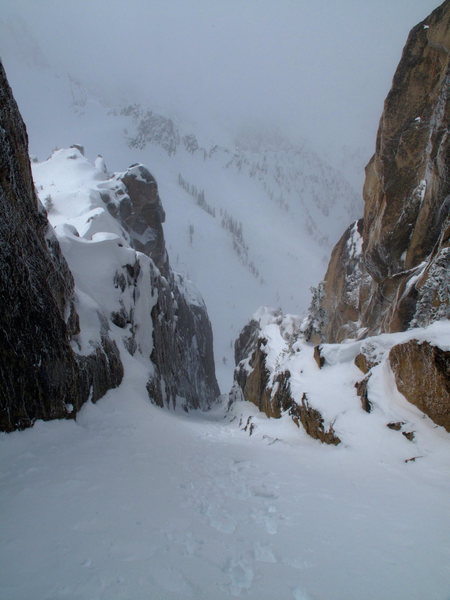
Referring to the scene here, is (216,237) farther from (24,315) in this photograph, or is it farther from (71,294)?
(24,315)

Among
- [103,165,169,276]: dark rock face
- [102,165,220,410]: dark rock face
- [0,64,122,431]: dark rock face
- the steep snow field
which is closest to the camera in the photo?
the steep snow field

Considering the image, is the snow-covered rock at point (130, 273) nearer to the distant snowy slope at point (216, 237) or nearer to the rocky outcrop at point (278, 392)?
the rocky outcrop at point (278, 392)

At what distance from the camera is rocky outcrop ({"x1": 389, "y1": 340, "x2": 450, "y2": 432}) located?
8023 millimetres

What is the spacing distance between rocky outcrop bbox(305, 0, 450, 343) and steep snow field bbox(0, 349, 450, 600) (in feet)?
29.9

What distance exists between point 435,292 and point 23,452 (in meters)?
15.1

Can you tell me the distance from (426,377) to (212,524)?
668cm

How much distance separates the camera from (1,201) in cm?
799

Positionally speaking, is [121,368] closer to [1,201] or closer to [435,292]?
[1,201]

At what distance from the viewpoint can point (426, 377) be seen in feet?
28.0

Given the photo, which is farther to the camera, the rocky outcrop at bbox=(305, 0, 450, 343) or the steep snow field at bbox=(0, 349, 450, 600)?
the rocky outcrop at bbox=(305, 0, 450, 343)

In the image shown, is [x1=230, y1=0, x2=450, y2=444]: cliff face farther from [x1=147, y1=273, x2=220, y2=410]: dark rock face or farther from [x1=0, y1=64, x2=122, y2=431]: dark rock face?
[x1=0, y1=64, x2=122, y2=431]: dark rock face

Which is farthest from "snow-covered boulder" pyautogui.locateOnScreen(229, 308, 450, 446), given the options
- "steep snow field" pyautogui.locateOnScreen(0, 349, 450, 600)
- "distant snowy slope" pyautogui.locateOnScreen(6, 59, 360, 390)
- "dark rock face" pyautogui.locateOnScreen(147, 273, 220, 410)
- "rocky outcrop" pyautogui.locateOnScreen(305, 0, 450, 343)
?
"distant snowy slope" pyautogui.locateOnScreen(6, 59, 360, 390)

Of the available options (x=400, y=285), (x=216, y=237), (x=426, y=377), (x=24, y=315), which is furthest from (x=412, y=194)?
(x=216, y=237)

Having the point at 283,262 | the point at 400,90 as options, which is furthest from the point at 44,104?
the point at 400,90
